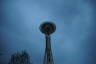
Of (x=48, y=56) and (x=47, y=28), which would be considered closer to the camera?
(x=48, y=56)

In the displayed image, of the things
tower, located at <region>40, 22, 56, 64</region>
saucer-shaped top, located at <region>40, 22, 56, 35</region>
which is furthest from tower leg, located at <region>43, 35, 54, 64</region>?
saucer-shaped top, located at <region>40, 22, 56, 35</region>

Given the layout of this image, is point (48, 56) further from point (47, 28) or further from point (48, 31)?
point (47, 28)

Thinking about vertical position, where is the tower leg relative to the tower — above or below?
below

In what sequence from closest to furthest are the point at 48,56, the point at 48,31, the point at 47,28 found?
1. the point at 48,56
2. the point at 48,31
3. the point at 47,28

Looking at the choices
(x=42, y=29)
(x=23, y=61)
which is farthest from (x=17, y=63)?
(x=42, y=29)

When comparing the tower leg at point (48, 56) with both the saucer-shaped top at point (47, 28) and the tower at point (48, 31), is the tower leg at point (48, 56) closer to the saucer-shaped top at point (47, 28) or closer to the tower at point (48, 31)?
the tower at point (48, 31)

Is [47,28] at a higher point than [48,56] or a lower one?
higher

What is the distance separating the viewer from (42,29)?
8258 mm

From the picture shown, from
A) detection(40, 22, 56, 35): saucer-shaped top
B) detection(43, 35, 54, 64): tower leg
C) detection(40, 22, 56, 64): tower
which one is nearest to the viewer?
detection(43, 35, 54, 64): tower leg

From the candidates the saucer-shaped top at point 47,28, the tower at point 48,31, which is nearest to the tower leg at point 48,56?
the tower at point 48,31

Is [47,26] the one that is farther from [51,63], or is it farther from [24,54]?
[24,54]

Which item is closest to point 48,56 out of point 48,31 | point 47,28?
point 48,31

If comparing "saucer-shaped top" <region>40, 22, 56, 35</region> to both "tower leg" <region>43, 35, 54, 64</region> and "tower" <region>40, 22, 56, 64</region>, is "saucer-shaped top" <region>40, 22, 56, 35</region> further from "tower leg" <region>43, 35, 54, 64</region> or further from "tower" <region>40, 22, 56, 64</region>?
"tower leg" <region>43, 35, 54, 64</region>

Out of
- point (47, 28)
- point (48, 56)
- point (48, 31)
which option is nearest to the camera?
point (48, 56)
